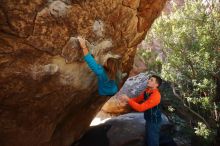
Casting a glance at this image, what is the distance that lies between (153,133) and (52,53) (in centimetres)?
295

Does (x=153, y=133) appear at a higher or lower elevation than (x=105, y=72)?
lower

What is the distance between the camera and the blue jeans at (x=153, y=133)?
7203 millimetres

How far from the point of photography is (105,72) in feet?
19.9

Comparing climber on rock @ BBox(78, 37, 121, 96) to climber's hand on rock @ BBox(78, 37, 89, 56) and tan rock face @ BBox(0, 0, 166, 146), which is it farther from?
tan rock face @ BBox(0, 0, 166, 146)

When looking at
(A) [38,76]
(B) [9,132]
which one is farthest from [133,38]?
(B) [9,132]

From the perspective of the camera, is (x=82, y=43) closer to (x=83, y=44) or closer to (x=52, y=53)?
(x=83, y=44)

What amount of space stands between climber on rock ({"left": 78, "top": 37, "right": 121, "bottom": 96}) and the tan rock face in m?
0.27

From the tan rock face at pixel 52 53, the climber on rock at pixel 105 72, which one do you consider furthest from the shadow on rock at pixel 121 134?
the climber on rock at pixel 105 72

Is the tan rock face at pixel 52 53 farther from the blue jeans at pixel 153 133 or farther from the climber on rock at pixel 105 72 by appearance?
the blue jeans at pixel 153 133

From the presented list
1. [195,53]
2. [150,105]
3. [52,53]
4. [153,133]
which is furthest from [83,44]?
[195,53]

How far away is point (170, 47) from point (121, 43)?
120 inches

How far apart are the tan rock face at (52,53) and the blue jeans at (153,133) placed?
143 cm

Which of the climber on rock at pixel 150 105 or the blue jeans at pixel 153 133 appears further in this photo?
the blue jeans at pixel 153 133

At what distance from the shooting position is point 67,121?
7910mm
